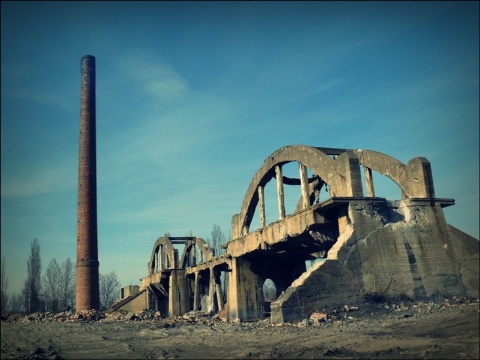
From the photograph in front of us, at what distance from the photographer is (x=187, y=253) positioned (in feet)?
119

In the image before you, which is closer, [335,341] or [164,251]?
[335,341]

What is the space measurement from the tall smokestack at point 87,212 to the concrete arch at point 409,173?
22064mm

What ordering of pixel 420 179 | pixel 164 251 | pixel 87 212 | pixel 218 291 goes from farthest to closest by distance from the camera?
pixel 164 251 → pixel 87 212 → pixel 218 291 → pixel 420 179

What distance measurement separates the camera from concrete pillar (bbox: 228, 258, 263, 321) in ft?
67.9

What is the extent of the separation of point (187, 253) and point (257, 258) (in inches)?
620

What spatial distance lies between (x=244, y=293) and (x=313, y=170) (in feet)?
25.6

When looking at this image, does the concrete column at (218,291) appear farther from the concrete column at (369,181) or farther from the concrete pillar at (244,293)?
the concrete column at (369,181)

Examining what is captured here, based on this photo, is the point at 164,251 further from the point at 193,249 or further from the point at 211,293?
the point at 211,293

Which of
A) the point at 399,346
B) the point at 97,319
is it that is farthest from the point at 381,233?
the point at 97,319

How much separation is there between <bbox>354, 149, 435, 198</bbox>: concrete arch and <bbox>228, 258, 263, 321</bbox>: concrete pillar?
26.9 ft

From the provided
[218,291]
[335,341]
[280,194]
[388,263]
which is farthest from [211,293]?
[335,341]

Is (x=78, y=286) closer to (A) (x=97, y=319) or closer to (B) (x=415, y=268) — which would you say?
(A) (x=97, y=319)

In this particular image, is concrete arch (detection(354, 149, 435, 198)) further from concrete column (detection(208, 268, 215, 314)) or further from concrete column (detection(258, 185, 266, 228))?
concrete column (detection(208, 268, 215, 314))

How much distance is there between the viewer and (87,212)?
31797mm
